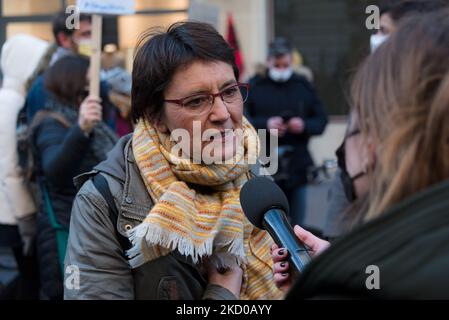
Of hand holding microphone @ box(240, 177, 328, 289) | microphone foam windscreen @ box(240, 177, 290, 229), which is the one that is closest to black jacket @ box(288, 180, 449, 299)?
hand holding microphone @ box(240, 177, 328, 289)

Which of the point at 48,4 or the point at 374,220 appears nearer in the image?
the point at 374,220

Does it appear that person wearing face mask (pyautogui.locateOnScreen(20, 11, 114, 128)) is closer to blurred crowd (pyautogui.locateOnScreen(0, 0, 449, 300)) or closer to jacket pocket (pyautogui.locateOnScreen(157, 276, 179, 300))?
blurred crowd (pyautogui.locateOnScreen(0, 0, 449, 300))

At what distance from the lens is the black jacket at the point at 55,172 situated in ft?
13.5

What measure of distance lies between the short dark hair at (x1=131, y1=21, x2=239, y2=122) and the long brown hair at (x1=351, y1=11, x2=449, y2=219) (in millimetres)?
932

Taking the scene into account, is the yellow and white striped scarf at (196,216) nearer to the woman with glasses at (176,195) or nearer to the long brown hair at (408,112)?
the woman with glasses at (176,195)

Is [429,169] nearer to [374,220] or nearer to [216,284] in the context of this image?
[374,220]

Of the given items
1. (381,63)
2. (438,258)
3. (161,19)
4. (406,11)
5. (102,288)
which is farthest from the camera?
(161,19)

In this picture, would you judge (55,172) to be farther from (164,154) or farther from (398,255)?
(398,255)

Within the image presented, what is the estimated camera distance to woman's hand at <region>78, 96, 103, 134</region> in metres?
4.18

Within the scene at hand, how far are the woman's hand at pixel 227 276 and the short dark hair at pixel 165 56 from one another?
500 millimetres

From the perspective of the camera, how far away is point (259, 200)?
6.95 feet

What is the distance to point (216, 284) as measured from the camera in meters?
2.30

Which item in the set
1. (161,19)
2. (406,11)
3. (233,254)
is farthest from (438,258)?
(161,19)

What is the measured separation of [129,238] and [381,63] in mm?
999
